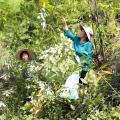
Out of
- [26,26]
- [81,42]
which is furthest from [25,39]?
[81,42]

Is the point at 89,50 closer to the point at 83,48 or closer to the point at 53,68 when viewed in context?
the point at 83,48

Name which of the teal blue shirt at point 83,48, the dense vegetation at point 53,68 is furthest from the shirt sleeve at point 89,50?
the dense vegetation at point 53,68

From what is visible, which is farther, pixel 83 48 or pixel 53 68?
pixel 83 48

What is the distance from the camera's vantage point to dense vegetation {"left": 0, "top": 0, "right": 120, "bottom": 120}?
4.46 m

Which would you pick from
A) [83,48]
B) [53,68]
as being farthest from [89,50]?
[53,68]

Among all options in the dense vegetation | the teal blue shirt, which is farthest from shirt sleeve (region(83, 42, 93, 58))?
the dense vegetation

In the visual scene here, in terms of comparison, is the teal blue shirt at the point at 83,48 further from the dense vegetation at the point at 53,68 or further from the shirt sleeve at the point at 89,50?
the dense vegetation at the point at 53,68

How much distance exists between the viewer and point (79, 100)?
4.66 m

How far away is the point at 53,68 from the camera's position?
14.4ft

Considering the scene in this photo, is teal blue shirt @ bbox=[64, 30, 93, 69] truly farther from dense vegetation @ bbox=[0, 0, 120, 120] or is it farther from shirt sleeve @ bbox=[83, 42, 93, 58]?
dense vegetation @ bbox=[0, 0, 120, 120]

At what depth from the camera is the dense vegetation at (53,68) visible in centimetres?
446

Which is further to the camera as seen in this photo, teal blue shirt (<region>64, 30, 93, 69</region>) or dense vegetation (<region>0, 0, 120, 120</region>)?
teal blue shirt (<region>64, 30, 93, 69</region>)

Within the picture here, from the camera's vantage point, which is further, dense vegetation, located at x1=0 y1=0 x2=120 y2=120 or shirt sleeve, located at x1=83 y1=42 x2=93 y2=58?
shirt sleeve, located at x1=83 y1=42 x2=93 y2=58

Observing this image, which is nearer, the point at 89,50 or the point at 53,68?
the point at 53,68
